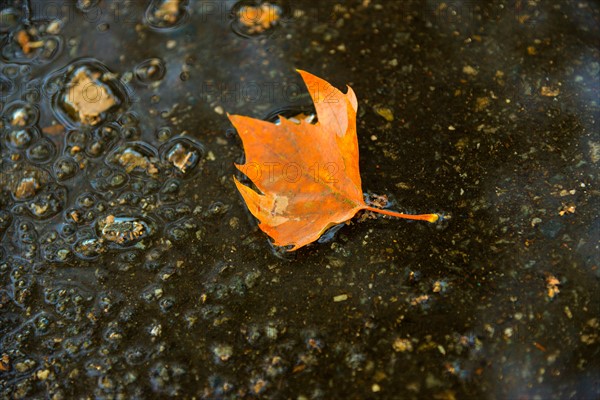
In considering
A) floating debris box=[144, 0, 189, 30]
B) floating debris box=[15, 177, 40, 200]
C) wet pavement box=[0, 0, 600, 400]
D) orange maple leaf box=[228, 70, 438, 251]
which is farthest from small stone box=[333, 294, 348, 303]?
floating debris box=[144, 0, 189, 30]

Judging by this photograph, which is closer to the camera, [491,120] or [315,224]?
[315,224]

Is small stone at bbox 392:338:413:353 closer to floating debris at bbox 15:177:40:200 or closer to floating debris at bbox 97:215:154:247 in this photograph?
floating debris at bbox 97:215:154:247

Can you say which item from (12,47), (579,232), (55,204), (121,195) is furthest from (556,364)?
(12,47)

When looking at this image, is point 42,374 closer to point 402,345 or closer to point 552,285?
point 402,345

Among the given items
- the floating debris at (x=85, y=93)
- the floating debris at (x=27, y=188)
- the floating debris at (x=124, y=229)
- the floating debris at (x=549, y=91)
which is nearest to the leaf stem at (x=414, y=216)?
the floating debris at (x=549, y=91)

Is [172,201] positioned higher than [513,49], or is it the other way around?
[513,49]

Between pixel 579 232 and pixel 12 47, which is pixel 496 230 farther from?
pixel 12 47
